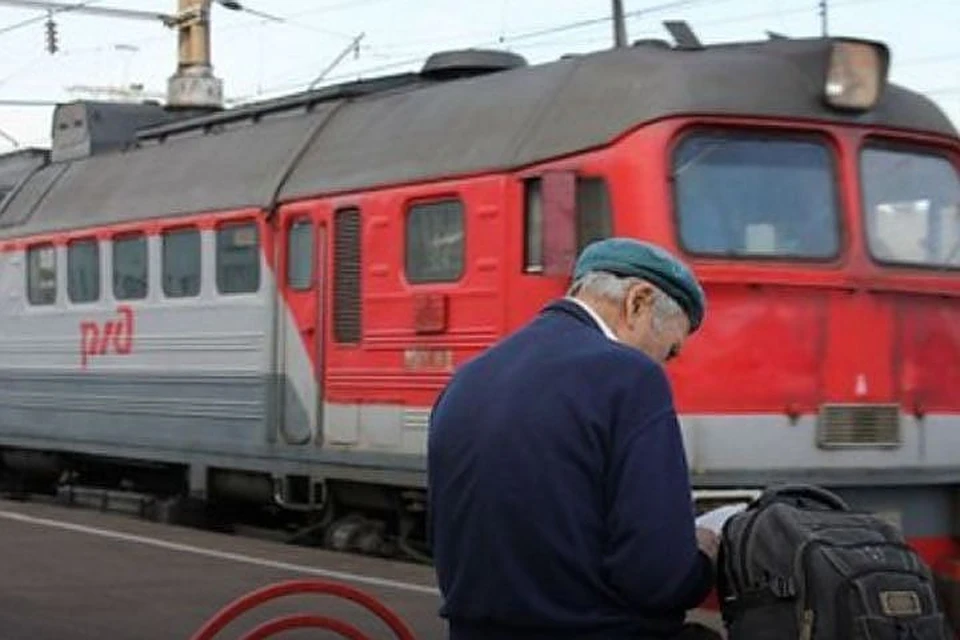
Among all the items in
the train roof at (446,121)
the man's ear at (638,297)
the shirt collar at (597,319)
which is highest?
the train roof at (446,121)

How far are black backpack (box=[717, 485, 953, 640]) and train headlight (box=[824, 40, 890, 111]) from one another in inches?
258

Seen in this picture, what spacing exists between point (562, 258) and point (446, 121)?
5.71ft

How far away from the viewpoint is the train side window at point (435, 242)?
10023 mm

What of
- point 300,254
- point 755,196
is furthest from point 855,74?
point 300,254

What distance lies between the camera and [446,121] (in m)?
10.6

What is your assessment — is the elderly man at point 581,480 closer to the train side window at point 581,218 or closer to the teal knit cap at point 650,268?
the teal knit cap at point 650,268

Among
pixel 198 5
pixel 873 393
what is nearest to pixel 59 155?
pixel 873 393

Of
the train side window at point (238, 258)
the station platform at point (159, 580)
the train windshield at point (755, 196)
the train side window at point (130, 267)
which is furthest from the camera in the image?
the train side window at point (130, 267)


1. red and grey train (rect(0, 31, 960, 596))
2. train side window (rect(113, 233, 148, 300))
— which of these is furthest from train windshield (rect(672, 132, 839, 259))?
train side window (rect(113, 233, 148, 300))

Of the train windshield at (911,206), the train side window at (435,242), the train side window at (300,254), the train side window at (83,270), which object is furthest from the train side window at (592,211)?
the train side window at (83,270)

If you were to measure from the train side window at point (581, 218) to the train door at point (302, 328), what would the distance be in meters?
1.98

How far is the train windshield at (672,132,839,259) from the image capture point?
368 inches

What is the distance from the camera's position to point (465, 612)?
3.38m

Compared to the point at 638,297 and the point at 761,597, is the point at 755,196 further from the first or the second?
the point at 761,597
